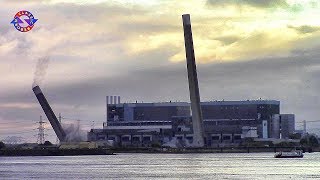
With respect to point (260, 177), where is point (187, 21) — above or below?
above

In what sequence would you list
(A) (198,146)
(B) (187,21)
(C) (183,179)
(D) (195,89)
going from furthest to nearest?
1. (A) (198,146)
2. (B) (187,21)
3. (D) (195,89)
4. (C) (183,179)

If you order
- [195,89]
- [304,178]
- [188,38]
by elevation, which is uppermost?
[188,38]

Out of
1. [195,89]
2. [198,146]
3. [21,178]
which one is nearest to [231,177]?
[21,178]

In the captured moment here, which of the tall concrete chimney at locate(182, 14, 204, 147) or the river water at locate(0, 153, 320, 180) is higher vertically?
the tall concrete chimney at locate(182, 14, 204, 147)

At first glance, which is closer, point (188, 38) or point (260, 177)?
point (260, 177)

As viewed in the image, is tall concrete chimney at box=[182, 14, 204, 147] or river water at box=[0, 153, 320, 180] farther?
tall concrete chimney at box=[182, 14, 204, 147]

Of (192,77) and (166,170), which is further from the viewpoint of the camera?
(192,77)

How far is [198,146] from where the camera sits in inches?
7594

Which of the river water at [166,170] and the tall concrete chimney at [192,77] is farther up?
the tall concrete chimney at [192,77]

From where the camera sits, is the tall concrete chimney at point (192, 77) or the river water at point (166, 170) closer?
the river water at point (166, 170)

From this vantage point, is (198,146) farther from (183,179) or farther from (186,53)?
(183,179)

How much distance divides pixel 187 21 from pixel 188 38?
195 inches

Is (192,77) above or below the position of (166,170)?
above

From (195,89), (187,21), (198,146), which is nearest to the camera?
(195,89)
